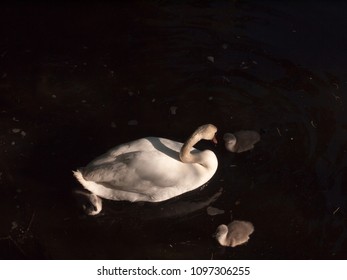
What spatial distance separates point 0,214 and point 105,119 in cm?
211

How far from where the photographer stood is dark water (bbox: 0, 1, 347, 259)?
6.16m

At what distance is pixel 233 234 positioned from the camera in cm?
599

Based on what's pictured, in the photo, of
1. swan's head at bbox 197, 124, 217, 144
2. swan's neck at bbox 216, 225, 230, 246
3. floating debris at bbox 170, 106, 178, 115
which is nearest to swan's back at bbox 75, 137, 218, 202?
swan's head at bbox 197, 124, 217, 144

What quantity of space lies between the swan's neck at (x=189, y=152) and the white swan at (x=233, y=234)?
955 millimetres

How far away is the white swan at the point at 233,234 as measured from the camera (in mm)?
5980

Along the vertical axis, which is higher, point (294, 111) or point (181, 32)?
A: point (181, 32)

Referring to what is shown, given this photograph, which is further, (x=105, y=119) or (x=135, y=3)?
(x=135, y=3)

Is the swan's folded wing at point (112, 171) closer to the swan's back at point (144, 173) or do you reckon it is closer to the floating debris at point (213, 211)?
the swan's back at point (144, 173)

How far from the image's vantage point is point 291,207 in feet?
21.1

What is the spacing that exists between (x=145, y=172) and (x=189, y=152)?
0.66 meters

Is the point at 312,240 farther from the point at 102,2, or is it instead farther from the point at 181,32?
the point at 102,2

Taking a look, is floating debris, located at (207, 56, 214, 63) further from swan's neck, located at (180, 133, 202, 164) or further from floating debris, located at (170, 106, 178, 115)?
swan's neck, located at (180, 133, 202, 164)
